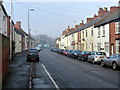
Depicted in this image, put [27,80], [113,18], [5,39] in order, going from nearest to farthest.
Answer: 1. [27,80]
2. [5,39]
3. [113,18]

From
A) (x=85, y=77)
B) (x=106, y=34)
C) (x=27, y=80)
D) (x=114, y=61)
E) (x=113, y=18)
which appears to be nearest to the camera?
(x=27, y=80)

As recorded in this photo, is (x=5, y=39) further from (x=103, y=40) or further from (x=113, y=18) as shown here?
(x=103, y=40)

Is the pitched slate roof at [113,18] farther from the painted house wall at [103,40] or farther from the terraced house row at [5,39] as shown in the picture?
the terraced house row at [5,39]

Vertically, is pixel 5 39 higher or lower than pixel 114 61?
higher

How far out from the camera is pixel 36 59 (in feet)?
87.4

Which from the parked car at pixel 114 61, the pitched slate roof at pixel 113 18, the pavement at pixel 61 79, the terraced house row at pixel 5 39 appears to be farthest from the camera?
the pitched slate roof at pixel 113 18

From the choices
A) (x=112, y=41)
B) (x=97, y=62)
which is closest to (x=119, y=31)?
(x=112, y=41)

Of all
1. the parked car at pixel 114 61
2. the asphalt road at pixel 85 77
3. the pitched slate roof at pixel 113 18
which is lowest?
the asphalt road at pixel 85 77

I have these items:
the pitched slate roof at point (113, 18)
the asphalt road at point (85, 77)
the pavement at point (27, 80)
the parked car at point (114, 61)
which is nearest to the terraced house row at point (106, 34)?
the pitched slate roof at point (113, 18)

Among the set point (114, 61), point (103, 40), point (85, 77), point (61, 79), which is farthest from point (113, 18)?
point (61, 79)

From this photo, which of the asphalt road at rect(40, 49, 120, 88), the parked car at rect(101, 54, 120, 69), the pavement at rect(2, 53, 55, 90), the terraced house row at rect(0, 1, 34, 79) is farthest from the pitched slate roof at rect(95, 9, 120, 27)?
the pavement at rect(2, 53, 55, 90)

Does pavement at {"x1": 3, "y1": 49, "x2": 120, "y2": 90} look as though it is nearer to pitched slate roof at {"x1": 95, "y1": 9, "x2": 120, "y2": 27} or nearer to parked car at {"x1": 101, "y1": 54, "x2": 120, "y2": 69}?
parked car at {"x1": 101, "y1": 54, "x2": 120, "y2": 69}

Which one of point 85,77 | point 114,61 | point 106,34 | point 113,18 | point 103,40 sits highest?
point 113,18

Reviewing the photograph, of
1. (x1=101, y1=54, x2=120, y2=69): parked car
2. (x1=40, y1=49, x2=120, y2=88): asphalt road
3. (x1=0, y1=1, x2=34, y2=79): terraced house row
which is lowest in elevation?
(x1=40, y1=49, x2=120, y2=88): asphalt road
